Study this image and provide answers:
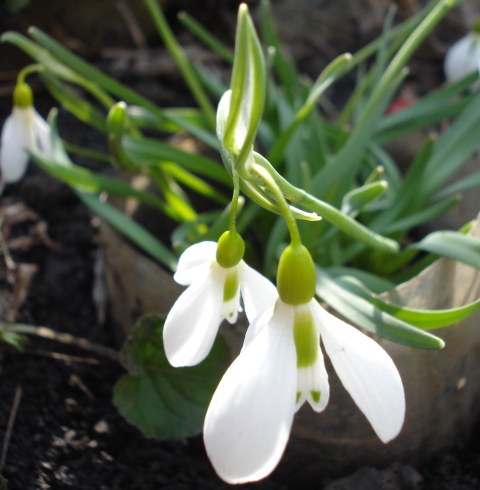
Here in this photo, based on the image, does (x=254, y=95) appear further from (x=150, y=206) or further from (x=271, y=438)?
(x=150, y=206)

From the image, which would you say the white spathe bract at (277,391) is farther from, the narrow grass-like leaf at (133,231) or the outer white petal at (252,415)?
the narrow grass-like leaf at (133,231)

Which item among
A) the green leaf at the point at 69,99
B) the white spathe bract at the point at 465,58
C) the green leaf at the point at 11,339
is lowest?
the green leaf at the point at 11,339

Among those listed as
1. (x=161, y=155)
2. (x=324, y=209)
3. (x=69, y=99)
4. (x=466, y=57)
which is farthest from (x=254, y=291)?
(x=466, y=57)

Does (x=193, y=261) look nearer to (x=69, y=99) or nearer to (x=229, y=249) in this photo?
(x=229, y=249)

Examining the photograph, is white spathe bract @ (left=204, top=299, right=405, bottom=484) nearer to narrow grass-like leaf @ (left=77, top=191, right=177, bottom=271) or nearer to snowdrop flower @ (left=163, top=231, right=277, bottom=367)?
snowdrop flower @ (left=163, top=231, right=277, bottom=367)

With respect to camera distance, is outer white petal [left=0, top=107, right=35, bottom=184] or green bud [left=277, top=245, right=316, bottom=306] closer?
green bud [left=277, top=245, right=316, bottom=306]

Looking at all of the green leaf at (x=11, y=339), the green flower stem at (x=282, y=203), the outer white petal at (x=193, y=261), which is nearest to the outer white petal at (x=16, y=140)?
the green leaf at (x=11, y=339)

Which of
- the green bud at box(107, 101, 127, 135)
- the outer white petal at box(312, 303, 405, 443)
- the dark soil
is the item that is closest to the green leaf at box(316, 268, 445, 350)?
the outer white petal at box(312, 303, 405, 443)
